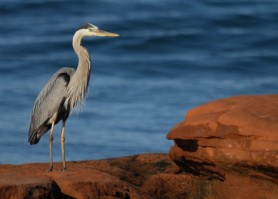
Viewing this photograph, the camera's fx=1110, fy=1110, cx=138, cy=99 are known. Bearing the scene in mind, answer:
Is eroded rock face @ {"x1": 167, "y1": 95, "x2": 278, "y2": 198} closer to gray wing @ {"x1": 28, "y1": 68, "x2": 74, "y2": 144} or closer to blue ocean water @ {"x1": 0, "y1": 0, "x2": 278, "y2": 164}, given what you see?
gray wing @ {"x1": 28, "y1": 68, "x2": 74, "y2": 144}

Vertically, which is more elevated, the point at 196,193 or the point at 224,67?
the point at 196,193

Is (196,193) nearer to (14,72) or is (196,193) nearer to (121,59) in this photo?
(14,72)

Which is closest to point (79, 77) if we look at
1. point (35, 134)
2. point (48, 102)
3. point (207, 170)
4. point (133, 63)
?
point (48, 102)

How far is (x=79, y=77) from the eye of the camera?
32.5 ft

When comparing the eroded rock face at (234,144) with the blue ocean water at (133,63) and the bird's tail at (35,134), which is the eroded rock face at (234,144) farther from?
the blue ocean water at (133,63)

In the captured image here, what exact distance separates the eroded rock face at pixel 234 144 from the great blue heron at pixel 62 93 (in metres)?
1.65

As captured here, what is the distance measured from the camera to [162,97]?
1944cm

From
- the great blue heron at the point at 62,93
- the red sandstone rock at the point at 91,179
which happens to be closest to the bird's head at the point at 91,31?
the great blue heron at the point at 62,93

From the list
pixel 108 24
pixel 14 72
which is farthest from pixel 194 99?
pixel 108 24

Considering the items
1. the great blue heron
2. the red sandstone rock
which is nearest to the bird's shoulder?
the great blue heron

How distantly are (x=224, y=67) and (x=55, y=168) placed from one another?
47.5 ft

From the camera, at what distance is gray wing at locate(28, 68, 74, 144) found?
974cm

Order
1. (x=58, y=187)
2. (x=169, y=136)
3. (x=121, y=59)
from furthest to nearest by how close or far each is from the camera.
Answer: (x=121, y=59) < (x=169, y=136) < (x=58, y=187)

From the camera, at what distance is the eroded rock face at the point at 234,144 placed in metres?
7.86
